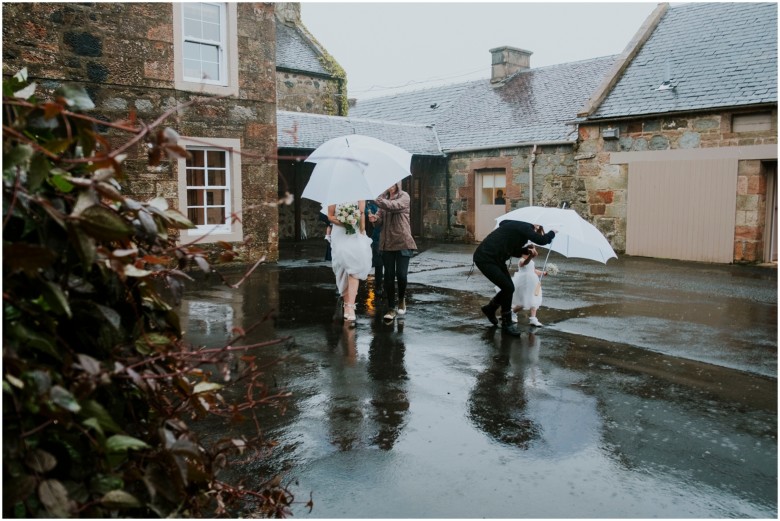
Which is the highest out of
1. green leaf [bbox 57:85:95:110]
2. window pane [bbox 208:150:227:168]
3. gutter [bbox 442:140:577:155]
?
gutter [bbox 442:140:577:155]

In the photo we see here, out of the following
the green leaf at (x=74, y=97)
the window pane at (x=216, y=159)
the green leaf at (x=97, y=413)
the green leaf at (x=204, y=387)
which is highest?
the window pane at (x=216, y=159)

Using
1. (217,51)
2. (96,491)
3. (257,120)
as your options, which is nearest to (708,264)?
(257,120)

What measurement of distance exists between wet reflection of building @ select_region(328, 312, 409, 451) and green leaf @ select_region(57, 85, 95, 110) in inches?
117

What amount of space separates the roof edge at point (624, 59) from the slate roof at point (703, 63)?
0.12m

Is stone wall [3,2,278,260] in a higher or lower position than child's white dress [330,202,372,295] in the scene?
higher

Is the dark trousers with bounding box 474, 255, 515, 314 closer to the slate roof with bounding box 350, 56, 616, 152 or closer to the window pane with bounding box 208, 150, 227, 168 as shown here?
the window pane with bounding box 208, 150, 227, 168

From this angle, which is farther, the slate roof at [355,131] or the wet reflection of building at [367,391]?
the slate roof at [355,131]

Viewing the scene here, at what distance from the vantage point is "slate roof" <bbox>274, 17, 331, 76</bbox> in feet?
79.2

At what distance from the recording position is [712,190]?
625 inches

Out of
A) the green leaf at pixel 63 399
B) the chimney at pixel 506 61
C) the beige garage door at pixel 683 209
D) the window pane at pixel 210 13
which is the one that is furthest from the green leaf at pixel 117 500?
the chimney at pixel 506 61

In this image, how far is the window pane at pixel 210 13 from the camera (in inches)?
533

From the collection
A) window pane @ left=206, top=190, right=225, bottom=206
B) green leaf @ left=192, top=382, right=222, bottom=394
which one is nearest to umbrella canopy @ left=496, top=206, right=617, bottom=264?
green leaf @ left=192, top=382, right=222, bottom=394

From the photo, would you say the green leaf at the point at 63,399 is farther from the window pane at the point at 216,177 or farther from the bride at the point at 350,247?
the window pane at the point at 216,177

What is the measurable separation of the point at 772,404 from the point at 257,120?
1117 centimetres
